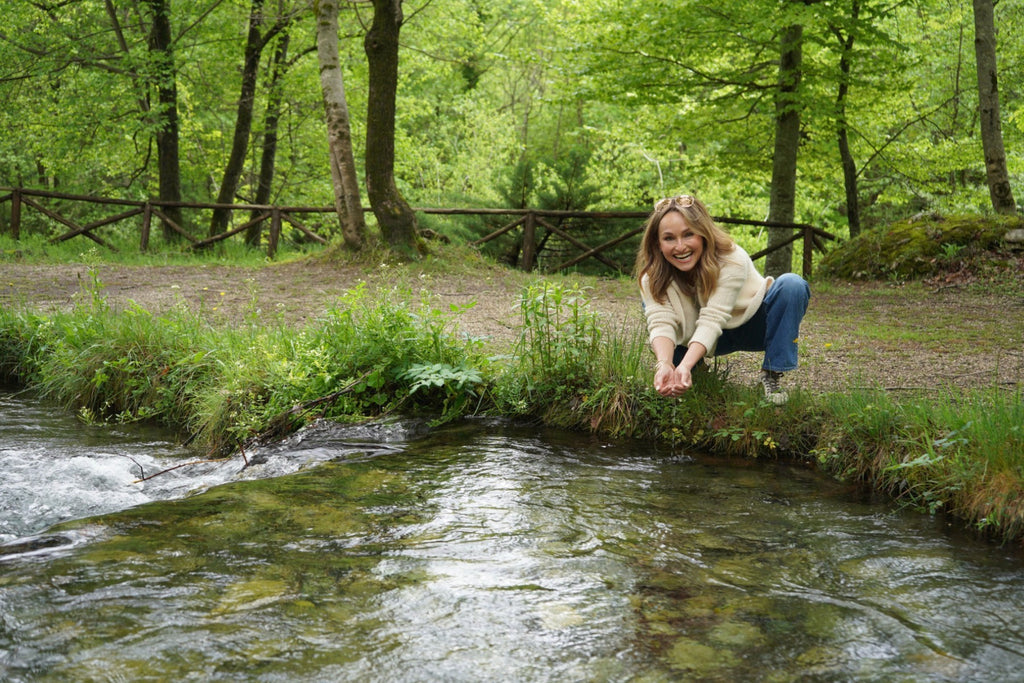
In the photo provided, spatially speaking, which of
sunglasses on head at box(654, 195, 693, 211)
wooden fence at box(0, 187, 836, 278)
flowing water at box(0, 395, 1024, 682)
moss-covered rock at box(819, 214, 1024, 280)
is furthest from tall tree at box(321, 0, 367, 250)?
sunglasses on head at box(654, 195, 693, 211)

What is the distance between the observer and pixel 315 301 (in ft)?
30.5

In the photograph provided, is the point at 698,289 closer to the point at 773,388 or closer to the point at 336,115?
the point at 773,388

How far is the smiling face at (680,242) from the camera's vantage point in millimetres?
4102

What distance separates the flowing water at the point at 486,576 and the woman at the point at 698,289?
685mm

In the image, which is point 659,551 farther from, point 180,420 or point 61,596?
point 180,420

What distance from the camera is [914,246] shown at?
37.6ft

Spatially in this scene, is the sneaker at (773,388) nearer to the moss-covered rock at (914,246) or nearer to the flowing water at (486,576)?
the flowing water at (486,576)

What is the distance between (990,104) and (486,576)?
396 inches

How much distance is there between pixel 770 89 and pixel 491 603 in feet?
35.2

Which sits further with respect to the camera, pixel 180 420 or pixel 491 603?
pixel 180 420

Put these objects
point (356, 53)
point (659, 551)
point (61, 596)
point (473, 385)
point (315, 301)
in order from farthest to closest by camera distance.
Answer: point (356, 53), point (315, 301), point (473, 385), point (659, 551), point (61, 596)

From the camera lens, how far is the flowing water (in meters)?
2.33

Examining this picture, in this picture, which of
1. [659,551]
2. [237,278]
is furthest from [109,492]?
[237,278]

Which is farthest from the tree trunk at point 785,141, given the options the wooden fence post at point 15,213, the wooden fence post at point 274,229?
the wooden fence post at point 15,213
